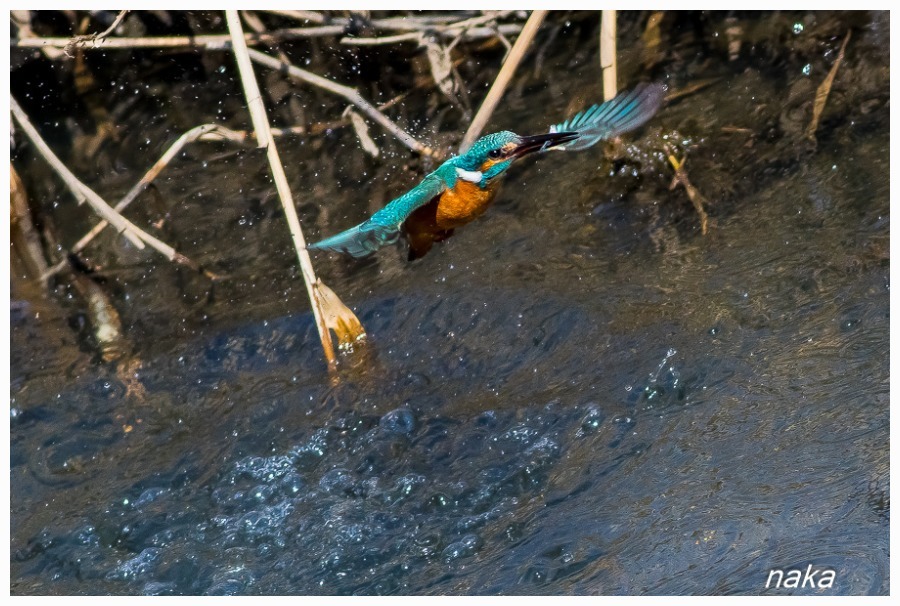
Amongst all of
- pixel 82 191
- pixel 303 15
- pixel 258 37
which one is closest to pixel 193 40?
pixel 258 37

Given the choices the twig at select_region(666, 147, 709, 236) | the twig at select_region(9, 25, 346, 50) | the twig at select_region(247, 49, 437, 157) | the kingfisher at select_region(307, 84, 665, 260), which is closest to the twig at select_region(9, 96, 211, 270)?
the twig at select_region(9, 25, 346, 50)

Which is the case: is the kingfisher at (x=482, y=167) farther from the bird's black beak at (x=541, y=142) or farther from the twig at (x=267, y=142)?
the twig at (x=267, y=142)

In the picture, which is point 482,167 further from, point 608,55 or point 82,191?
point 82,191

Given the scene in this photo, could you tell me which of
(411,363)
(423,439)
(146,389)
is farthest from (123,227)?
(423,439)

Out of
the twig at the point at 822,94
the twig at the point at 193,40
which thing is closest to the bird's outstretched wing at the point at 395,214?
the twig at the point at 193,40

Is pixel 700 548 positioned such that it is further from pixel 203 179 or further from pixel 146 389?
pixel 203 179

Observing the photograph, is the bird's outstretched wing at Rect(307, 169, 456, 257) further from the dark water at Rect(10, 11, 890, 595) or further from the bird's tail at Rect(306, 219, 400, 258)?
the dark water at Rect(10, 11, 890, 595)
